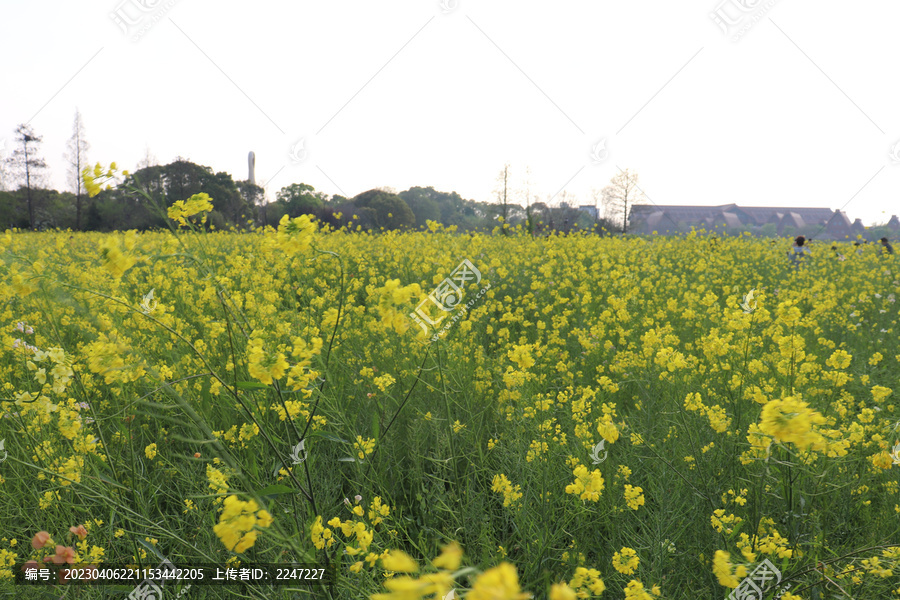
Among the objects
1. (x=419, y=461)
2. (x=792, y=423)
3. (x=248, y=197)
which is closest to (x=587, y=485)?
(x=792, y=423)

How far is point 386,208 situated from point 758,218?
4136cm

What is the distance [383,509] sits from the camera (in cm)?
148

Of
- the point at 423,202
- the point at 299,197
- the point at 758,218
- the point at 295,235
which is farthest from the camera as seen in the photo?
the point at 758,218

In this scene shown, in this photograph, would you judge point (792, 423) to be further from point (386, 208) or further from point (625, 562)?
point (386, 208)

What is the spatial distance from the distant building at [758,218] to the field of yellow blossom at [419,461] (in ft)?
101

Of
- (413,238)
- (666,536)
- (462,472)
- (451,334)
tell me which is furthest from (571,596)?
(413,238)

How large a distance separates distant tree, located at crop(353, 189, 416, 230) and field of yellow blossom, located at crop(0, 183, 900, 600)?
622 inches

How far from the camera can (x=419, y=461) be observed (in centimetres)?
218

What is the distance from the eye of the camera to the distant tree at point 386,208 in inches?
740

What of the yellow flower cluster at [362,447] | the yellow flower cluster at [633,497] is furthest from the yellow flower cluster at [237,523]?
the yellow flower cluster at [633,497]

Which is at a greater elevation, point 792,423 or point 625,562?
point 792,423

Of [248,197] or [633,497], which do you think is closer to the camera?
[633,497]

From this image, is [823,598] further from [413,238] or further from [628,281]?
[413,238]

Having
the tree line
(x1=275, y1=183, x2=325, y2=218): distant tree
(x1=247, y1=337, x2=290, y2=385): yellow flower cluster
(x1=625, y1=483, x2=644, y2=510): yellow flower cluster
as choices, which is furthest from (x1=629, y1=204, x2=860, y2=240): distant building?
(x1=247, y1=337, x2=290, y2=385): yellow flower cluster
